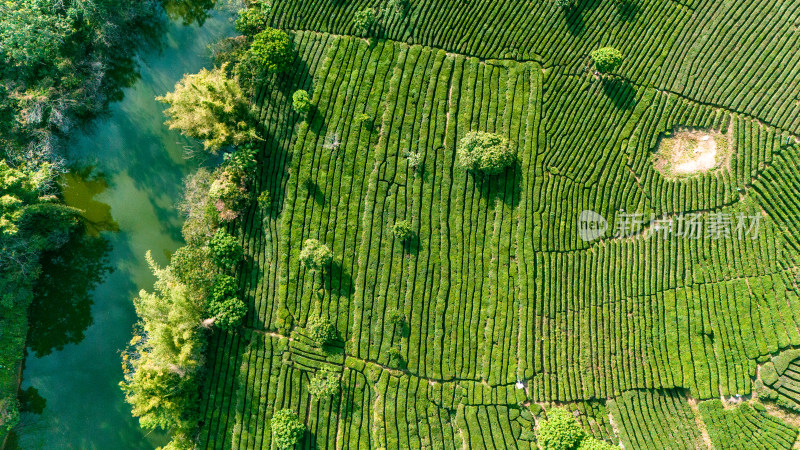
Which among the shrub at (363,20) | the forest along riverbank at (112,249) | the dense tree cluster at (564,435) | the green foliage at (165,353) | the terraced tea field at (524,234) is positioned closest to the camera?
the green foliage at (165,353)

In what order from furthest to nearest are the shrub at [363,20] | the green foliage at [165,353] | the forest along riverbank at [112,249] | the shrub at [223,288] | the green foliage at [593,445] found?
the forest along riverbank at [112,249]
the shrub at [363,20]
the shrub at [223,288]
the green foliage at [593,445]
the green foliage at [165,353]

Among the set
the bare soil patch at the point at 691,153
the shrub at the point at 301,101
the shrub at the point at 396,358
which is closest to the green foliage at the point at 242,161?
the shrub at the point at 301,101

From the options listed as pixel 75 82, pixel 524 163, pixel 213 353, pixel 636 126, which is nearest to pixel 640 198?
pixel 636 126

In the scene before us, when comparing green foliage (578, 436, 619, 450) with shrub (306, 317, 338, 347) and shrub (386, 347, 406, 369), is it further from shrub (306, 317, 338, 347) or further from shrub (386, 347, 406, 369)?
shrub (306, 317, 338, 347)

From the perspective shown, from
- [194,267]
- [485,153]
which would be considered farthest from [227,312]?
[485,153]

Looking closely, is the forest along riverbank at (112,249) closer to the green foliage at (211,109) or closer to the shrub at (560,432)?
the green foliage at (211,109)

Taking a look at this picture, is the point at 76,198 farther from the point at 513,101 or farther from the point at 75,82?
the point at 513,101

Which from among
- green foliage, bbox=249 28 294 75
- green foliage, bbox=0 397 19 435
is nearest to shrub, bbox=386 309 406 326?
green foliage, bbox=249 28 294 75
